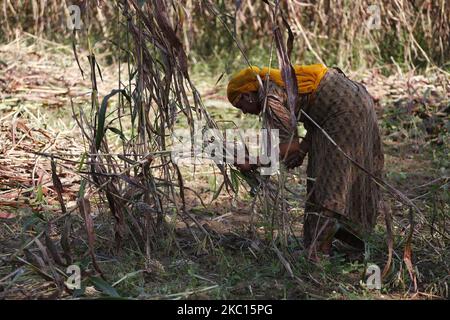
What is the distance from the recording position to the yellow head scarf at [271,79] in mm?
3449

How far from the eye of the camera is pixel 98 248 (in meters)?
3.68

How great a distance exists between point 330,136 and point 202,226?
674 millimetres

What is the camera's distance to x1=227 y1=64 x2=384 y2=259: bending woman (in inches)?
137

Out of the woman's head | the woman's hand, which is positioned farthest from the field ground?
the woman's head

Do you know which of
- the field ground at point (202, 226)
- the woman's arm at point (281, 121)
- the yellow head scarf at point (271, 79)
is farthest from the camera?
the yellow head scarf at point (271, 79)

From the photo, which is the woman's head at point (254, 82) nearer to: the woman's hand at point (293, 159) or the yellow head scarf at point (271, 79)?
the yellow head scarf at point (271, 79)

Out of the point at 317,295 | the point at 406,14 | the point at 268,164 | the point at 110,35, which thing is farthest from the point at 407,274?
the point at 110,35

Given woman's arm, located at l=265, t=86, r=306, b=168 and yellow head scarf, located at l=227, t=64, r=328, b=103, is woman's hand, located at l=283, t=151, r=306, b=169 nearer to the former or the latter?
woman's arm, located at l=265, t=86, r=306, b=168

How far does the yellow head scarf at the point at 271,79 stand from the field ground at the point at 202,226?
40 centimetres

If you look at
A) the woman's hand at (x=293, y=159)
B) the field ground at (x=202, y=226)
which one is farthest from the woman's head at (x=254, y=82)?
the field ground at (x=202, y=226)

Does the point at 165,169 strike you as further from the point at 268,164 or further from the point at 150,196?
the point at 268,164

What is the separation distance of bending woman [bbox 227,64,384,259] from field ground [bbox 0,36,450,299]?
12 centimetres
